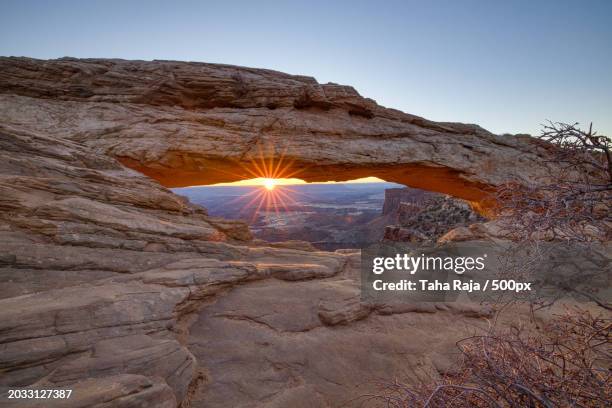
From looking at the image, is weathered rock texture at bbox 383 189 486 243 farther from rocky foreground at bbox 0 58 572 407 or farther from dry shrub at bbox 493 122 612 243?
dry shrub at bbox 493 122 612 243

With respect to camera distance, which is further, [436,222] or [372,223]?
[372,223]

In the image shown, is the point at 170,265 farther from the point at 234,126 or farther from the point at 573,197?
the point at 234,126

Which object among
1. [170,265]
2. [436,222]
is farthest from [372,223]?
[170,265]

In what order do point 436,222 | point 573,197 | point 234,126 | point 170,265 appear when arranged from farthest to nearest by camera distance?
point 436,222 < point 234,126 < point 170,265 < point 573,197

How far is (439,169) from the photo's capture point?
40.3ft

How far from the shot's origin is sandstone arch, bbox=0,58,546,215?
9.83 m

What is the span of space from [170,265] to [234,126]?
6953 mm

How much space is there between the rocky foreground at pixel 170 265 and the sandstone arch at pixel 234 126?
7cm

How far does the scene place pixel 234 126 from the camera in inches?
429

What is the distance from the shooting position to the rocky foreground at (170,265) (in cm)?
327

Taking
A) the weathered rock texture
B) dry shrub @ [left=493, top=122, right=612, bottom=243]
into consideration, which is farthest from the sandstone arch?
dry shrub @ [left=493, top=122, right=612, bottom=243]

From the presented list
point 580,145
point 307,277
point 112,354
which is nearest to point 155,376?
point 112,354

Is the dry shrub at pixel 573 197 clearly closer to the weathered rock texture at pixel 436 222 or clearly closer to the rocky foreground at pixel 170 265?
the rocky foreground at pixel 170 265

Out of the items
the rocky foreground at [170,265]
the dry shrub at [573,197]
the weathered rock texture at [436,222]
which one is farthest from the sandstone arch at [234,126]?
the dry shrub at [573,197]
